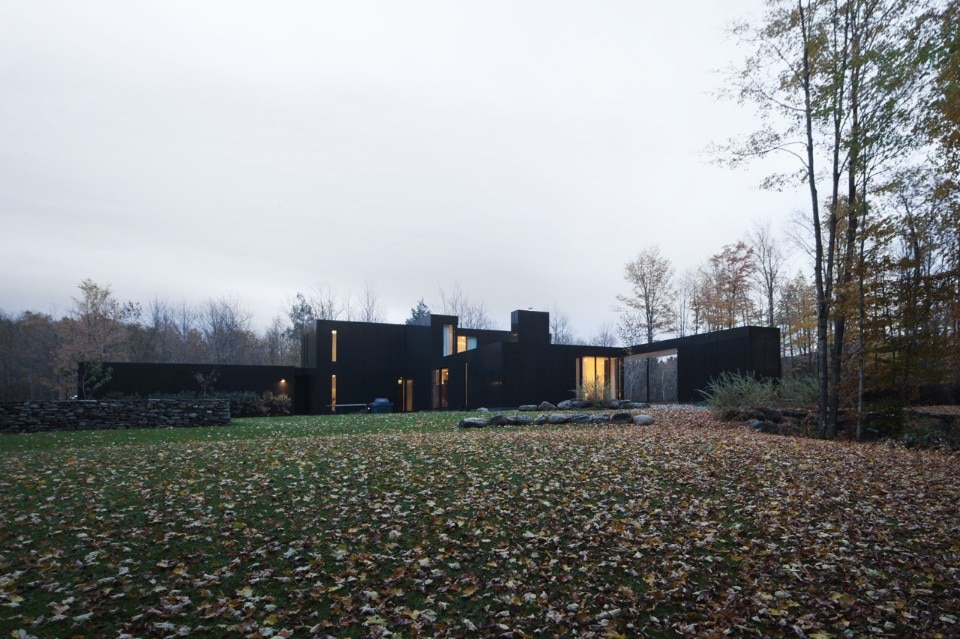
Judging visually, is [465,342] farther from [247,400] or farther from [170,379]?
[170,379]

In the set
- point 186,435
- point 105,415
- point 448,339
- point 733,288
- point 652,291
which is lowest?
point 186,435

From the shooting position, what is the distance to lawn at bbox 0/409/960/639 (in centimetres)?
314

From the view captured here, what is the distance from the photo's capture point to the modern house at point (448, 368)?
1747 cm

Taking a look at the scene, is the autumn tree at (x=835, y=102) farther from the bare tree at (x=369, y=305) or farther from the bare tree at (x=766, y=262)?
the bare tree at (x=369, y=305)

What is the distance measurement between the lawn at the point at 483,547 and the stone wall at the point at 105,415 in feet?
25.8

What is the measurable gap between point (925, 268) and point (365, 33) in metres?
14.6

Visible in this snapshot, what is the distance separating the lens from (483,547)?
4.08 metres

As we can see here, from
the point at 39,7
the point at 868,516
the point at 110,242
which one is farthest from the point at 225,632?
the point at 110,242

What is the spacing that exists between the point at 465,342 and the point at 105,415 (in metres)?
16.5

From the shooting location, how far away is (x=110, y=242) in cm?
2452

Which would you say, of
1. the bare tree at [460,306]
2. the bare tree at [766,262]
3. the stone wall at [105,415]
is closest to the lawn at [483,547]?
the stone wall at [105,415]

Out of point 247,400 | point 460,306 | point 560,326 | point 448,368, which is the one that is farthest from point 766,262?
point 247,400

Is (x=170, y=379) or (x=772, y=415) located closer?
(x=772, y=415)

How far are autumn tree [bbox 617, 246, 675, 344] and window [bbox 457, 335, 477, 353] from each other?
981 cm
